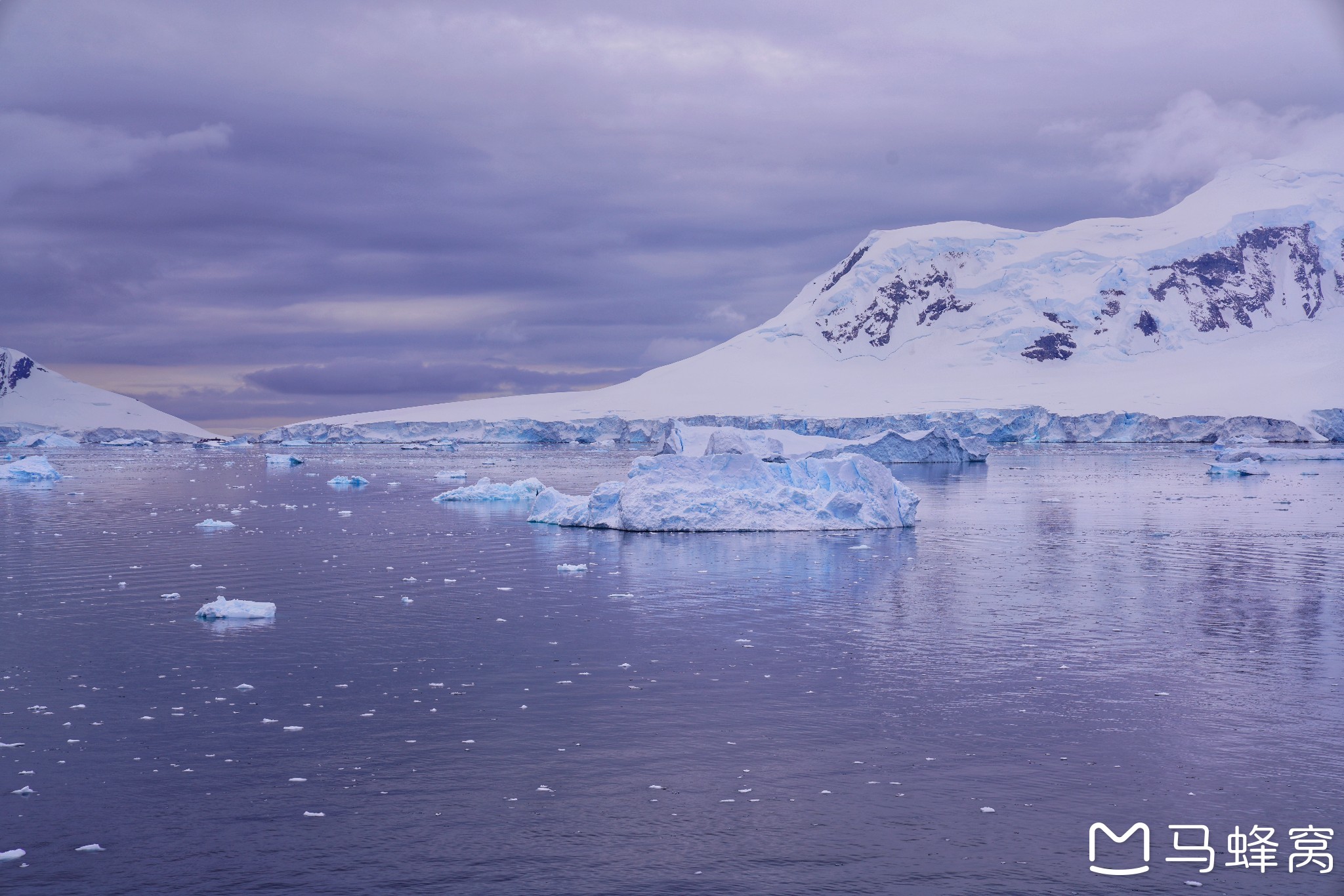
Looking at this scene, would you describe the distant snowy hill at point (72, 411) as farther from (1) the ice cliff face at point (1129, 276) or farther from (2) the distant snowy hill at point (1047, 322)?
(1) the ice cliff face at point (1129, 276)

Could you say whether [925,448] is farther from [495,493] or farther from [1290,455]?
[495,493]

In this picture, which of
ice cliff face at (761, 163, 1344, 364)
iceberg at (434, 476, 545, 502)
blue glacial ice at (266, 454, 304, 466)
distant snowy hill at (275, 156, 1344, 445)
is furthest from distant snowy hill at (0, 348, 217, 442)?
iceberg at (434, 476, 545, 502)

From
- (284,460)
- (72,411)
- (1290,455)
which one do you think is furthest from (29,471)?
(72,411)

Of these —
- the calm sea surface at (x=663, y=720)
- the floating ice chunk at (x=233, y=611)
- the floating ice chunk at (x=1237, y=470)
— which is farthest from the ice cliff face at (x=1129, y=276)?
the floating ice chunk at (x=233, y=611)

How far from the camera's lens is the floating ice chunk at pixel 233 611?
13664 millimetres

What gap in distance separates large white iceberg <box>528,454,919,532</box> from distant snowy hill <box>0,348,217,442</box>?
128m

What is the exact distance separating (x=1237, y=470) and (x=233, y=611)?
4374 centimetres

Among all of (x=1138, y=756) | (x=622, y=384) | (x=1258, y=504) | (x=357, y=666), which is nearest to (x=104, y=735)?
(x=357, y=666)

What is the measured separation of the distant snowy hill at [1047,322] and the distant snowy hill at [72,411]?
41933 mm

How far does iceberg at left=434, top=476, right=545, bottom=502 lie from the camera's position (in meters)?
33.2

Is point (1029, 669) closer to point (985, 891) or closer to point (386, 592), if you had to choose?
point (985, 891)

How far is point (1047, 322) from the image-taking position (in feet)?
410

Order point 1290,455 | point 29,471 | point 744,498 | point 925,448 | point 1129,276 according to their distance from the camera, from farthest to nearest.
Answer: point 1129,276 < point 925,448 < point 1290,455 < point 29,471 < point 744,498

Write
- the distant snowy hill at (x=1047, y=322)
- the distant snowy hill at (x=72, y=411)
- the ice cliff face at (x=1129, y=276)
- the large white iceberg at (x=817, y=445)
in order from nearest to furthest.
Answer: the large white iceberg at (x=817, y=445), the distant snowy hill at (x=1047, y=322), the ice cliff face at (x=1129, y=276), the distant snowy hill at (x=72, y=411)
